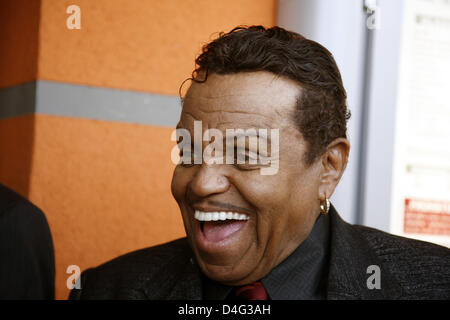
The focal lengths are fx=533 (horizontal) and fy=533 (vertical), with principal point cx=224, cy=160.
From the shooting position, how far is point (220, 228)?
1743 mm

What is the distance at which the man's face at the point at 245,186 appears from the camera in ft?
5.50

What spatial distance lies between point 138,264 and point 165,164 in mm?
883

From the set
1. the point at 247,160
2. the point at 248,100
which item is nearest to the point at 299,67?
the point at 248,100

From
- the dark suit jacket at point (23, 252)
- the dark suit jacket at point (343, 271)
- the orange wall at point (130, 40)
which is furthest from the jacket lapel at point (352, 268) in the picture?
the orange wall at point (130, 40)

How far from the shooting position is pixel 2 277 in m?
1.98

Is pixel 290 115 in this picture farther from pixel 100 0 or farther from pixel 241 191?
pixel 100 0

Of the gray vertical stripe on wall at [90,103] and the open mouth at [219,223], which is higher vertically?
the gray vertical stripe on wall at [90,103]

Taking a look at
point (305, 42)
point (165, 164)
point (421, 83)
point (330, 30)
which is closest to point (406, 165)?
point (421, 83)

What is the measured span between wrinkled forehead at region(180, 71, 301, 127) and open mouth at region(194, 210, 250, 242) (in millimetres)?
290

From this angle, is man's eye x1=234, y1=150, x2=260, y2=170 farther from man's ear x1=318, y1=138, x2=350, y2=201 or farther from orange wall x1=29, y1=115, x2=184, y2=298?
orange wall x1=29, y1=115, x2=184, y2=298

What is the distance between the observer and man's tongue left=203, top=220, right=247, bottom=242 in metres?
1.73

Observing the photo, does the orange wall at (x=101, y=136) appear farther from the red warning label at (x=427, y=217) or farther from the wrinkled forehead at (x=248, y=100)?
the red warning label at (x=427, y=217)

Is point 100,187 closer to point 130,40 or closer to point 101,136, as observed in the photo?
point 101,136

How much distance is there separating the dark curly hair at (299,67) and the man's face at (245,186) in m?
0.03
